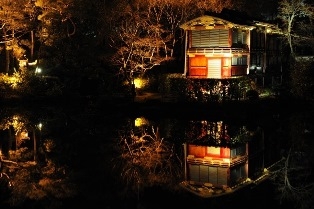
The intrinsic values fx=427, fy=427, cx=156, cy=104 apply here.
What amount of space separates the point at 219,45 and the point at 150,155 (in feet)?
55.6

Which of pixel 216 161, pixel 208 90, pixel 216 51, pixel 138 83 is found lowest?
pixel 216 161

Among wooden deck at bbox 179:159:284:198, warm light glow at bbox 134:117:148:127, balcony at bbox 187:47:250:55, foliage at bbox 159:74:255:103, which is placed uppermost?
balcony at bbox 187:47:250:55

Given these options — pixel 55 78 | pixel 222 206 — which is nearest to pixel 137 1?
pixel 55 78

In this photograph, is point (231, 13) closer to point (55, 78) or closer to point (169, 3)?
point (169, 3)

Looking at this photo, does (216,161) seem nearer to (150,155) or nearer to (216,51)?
(150,155)

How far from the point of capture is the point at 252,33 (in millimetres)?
36406

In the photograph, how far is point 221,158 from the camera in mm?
16938

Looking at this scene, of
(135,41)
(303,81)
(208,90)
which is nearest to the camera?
(208,90)

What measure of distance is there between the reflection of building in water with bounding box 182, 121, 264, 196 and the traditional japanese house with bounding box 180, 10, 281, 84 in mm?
9780

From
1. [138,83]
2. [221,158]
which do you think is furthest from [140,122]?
[138,83]

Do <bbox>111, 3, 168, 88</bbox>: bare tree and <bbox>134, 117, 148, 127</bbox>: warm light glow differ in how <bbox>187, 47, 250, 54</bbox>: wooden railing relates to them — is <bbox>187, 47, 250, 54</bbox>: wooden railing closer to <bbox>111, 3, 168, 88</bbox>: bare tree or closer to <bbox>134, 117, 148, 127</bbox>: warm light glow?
<bbox>111, 3, 168, 88</bbox>: bare tree

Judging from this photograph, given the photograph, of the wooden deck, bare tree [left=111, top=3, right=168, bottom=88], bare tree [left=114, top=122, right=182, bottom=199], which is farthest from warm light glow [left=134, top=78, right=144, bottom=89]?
the wooden deck

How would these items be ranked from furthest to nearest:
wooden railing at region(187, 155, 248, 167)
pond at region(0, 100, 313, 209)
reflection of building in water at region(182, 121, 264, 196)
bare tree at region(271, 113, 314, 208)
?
wooden railing at region(187, 155, 248, 167) → reflection of building in water at region(182, 121, 264, 196) → bare tree at region(271, 113, 314, 208) → pond at region(0, 100, 313, 209)

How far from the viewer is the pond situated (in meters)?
12.4
